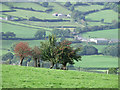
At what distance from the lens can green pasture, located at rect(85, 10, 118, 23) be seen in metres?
149

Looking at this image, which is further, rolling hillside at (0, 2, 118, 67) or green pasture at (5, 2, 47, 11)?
green pasture at (5, 2, 47, 11)

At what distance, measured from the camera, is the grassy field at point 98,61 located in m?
75.5

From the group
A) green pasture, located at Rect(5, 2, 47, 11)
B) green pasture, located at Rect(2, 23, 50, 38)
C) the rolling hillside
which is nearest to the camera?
green pasture, located at Rect(2, 23, 50, 38)

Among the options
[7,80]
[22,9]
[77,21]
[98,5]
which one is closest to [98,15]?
[77,21]

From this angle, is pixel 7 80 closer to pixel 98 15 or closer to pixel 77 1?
pixel 98 15

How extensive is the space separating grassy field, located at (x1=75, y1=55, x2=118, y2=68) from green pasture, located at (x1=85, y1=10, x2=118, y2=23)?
6188 centimetres

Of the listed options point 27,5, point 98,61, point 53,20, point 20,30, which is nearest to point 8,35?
point 20,30

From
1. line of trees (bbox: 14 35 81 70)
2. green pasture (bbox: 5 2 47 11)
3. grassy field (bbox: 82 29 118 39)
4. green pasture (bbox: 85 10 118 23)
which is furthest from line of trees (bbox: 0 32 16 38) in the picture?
line of trees (bbox: 14 35 81 70)

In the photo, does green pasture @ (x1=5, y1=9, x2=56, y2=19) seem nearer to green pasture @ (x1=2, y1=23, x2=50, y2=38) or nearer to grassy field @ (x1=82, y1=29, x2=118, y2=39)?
green pasture @ (x1=2, y1=23, x2=50, y2=38)

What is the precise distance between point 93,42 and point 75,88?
309ft

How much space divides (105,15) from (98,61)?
7709 centimetres

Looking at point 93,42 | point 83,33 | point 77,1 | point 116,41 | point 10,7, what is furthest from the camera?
point 77,1

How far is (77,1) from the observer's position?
185125mm

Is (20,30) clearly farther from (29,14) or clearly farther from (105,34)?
(29,14)
